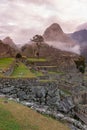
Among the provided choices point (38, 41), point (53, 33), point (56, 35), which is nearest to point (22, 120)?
point (38, 41)

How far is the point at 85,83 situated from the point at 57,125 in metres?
25.2

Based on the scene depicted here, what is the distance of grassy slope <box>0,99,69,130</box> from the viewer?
11734mm

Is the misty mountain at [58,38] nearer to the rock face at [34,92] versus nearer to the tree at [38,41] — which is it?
the tree at [38,41]

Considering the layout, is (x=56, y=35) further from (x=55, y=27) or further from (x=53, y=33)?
(x=55, y=27)

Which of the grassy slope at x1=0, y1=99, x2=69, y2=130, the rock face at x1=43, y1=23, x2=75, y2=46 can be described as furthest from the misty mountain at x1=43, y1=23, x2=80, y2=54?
the grassy slope at x1=0, y1=99, x2=69, y2=130

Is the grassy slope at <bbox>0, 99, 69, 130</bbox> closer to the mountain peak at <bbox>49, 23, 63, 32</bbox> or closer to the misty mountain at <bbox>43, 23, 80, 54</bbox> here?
the misty mountain at <bbox>43, 23, 80, 54</bbox>

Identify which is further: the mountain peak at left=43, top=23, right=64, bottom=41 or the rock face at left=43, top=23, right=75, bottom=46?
the rock face at left=43, top=23, right=75, bottom=46

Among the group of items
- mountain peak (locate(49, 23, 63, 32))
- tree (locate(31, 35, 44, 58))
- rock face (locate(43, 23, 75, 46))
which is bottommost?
tree (locate(31, 35, 44, 58))

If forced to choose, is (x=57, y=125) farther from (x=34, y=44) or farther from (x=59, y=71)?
(x=34, y=44)

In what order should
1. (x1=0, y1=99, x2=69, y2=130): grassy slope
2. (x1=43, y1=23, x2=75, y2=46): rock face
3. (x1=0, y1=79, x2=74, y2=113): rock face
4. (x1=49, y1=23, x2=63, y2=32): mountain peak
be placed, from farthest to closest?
(x1=49, y1=23, x2=63, y2=32): mountain peak < (x1=43, y1=23, x2=75, y2=46): rock face < (x1=0, y1=79, x2=74, y2=113): rock face < (x1=0, y1=99, x2=69, y2=130): grassy slope

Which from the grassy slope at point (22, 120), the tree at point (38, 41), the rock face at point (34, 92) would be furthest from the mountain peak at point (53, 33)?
the grassy slope at point (22, 120)

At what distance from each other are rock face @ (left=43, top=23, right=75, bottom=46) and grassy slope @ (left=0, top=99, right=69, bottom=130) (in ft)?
277

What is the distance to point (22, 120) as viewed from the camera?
12.5 m

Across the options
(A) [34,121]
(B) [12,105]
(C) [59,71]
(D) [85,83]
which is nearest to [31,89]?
(B) [12,105]
